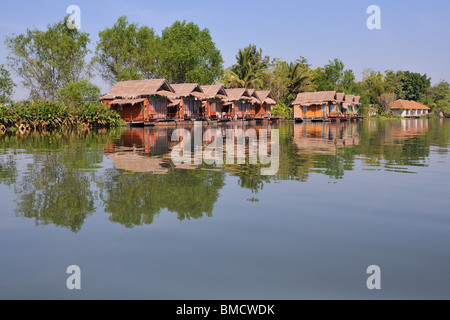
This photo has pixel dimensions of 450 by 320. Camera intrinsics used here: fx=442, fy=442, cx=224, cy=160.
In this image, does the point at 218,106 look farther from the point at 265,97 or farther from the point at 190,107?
the point at 265,97

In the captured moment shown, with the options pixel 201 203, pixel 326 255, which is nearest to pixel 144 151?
pixel 201 203

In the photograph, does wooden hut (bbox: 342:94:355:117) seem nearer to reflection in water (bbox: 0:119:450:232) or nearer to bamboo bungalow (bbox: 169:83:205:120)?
bamboo bungalow (bbox: 169:83:205:120)

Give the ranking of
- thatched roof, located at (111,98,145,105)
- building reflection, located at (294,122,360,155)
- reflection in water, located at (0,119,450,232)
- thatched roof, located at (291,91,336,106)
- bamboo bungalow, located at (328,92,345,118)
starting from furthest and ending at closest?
bamboo bungalow, located at (328,92,345,118)
thatched roof, located at (291,91,336,106)
thatched roof, located at (111,98,145,105)
building reflection, located at (294,122,360,155)
reflection in water, located at (0,119,450,232)

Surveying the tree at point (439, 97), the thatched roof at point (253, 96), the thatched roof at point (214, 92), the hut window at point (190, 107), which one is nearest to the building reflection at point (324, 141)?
the hut window at point (190, 107)

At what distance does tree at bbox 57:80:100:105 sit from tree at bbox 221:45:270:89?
1960 centimetres

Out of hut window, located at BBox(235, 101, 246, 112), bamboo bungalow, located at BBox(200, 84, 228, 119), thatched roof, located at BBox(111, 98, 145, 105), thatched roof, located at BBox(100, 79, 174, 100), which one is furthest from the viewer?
hut window, located at BBox(235, 101, 246, 112)

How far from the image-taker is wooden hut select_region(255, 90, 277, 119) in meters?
59.2

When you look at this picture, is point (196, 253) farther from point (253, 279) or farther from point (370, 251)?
point (370, 251)

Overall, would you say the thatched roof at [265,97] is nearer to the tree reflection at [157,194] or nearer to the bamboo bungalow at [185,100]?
the bamboo bungalow at [185,100]

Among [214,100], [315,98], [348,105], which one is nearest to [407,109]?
[348,105]

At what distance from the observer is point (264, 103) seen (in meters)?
61.5

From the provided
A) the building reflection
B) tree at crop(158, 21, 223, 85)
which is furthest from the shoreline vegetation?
the building reflection
